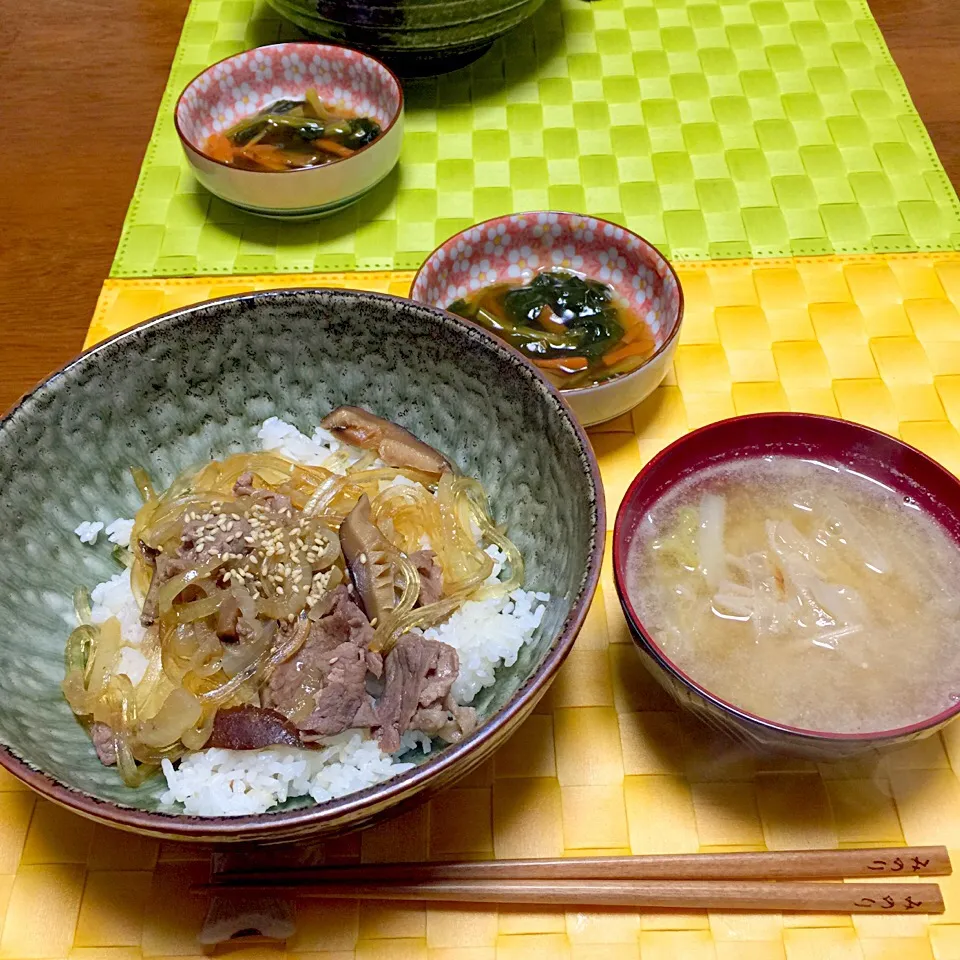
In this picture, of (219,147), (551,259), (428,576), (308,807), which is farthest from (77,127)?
(308,807)

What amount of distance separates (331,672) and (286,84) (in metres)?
2.26

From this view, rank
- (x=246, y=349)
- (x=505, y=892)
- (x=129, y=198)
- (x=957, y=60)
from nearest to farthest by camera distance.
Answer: (x=505, y=892)
(x=246, y=349)
(x=129, y=198)
(x=957, y=60)

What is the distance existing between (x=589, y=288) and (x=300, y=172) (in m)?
0.90

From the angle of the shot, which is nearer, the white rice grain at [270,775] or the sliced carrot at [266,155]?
the white rice grain at [270,775]

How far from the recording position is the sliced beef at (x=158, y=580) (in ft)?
5.22

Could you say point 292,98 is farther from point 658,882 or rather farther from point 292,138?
point 658,882

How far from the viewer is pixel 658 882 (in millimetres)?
1405

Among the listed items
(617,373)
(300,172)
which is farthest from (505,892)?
(300,172)

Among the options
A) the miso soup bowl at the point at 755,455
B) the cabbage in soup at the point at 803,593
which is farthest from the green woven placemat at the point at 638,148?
the cabbage in soup at the point at 803,593

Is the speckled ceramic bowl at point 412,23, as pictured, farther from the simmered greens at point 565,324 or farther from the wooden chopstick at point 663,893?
the wooden chopstick at point 663,893

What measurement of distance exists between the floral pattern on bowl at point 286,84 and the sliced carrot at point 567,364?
3.55 feet

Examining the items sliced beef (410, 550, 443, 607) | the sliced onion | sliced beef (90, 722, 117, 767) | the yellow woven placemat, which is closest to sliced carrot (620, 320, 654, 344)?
the yellow woven placemat

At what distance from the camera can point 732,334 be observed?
232cm

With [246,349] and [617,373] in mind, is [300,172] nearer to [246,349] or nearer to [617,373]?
[246,349]
